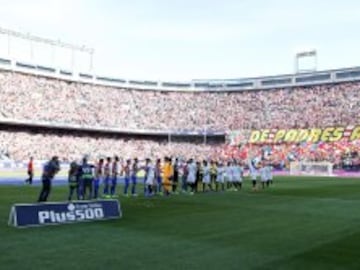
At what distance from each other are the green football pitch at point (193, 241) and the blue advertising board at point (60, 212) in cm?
33

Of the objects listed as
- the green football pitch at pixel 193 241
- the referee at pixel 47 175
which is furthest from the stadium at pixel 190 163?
the referee at pixel 47 175

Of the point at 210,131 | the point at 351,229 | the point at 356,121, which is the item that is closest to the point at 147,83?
the point at 210,131

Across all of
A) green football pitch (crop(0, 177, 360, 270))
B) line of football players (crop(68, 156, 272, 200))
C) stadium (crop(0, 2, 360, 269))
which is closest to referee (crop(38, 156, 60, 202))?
stadium (crop(0, 2, 360, 269))

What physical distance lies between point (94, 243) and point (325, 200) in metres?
14.5

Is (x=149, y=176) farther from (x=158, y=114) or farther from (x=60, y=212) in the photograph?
(x=158, y=114)

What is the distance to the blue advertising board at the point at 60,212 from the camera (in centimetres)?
1305

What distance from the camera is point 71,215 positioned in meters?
14.0

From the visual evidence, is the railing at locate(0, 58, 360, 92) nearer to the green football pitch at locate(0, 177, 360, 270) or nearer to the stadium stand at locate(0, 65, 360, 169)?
the stadium stand at locate(0, 65, 360, 169)

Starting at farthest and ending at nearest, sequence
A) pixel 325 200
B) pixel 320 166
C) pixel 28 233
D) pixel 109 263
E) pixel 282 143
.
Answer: pixel 282 143
pixel 320 166
pixel 325 200
pixel 28 233
pixel 109 263

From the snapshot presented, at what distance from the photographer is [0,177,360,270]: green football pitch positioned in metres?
9.35

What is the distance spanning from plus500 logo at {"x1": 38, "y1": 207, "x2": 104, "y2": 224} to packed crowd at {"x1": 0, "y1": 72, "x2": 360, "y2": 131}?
167ft

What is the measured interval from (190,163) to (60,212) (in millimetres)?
14765

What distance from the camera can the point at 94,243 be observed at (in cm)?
1110

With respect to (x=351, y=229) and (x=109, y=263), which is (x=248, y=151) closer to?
(x=351, y=229)
